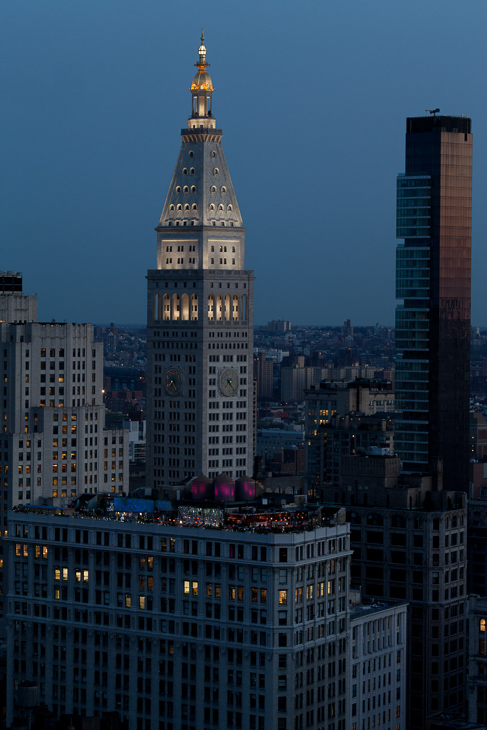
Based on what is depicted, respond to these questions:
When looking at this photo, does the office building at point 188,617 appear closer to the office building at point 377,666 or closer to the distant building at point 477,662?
the office building at point 377,666

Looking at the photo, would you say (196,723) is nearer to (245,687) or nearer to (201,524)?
(245,687)

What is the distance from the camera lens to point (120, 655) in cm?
18962

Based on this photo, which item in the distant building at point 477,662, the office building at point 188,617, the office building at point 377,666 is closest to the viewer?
the office building at point 188,617

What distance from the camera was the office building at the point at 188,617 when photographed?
179m

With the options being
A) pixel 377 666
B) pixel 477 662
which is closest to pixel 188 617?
pixel 377 666

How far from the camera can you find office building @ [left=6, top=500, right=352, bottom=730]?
178750mm

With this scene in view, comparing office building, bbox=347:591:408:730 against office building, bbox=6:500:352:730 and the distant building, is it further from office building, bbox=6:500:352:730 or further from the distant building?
the distant building

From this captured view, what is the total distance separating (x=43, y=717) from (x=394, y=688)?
1556 inches

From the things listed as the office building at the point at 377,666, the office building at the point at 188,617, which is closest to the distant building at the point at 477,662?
the office building at the point at 377,666

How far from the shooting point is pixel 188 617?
18462cm

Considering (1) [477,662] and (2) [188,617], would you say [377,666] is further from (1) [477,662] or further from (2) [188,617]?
(2) [188,617]

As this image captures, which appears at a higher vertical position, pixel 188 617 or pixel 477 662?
pixel 188 617

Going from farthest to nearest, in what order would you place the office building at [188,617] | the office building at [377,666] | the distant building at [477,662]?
the office building at [377,666]
the distant building at [477,662]
the office building at [188,617]

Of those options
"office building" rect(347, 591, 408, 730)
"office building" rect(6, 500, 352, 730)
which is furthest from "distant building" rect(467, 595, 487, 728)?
"office building" rect(6, 500, 352, 730)
